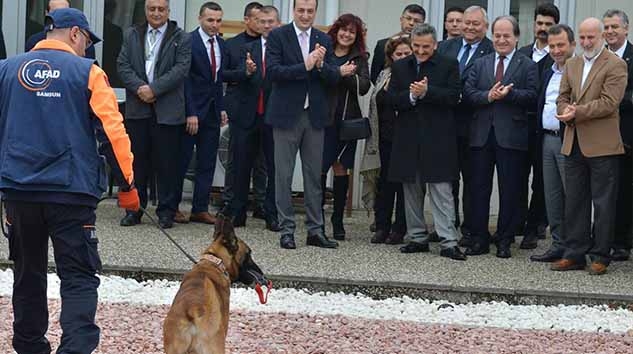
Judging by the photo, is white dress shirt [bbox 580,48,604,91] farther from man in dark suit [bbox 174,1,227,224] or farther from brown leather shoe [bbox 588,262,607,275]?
man in dark suit [bbox 174,1,227,224]

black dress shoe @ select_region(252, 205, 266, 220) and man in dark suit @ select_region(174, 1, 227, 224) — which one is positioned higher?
man in dark suit @ select_region(174, 1, 227, 224)

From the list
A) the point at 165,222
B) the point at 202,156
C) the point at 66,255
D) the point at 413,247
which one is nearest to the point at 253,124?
the point at 202,156

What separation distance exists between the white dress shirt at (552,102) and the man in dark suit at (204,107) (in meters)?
3.07

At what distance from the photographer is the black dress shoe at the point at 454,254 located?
9.85m

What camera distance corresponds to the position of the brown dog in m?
5.84

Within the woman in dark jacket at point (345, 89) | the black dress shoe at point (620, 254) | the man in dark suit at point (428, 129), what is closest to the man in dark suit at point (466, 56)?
the man in dark suit at point (428, 129)

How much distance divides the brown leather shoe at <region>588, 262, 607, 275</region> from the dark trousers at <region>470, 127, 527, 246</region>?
0.87 metres

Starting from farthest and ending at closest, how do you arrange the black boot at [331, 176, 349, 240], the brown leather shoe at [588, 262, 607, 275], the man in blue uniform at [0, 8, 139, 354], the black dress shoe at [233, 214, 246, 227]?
the black dress shoe at [233, 214, 246, 227], the black boot at [331, 176, 349, 240], the brown leather shoe at [588, 262, 607, 275], the man in blue uniform at [0, 8, 139, 354]

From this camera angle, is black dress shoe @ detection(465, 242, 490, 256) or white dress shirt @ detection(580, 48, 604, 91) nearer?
white dress shirt @ detection(580, 48, 604, 91)

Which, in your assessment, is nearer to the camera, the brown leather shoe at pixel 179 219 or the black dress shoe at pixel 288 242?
the black dress shoe at pixel 288 242

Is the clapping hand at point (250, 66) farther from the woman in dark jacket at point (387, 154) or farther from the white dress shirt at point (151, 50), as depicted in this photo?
the woman in dark jacket at point (387, 154)

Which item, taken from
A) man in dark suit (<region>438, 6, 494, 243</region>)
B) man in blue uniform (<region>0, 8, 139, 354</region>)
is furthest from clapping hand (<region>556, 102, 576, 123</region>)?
man in blue uniform (<region>0, 8, 139, 354</region>)

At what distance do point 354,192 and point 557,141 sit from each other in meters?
3.26

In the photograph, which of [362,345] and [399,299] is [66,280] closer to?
[362,345]
